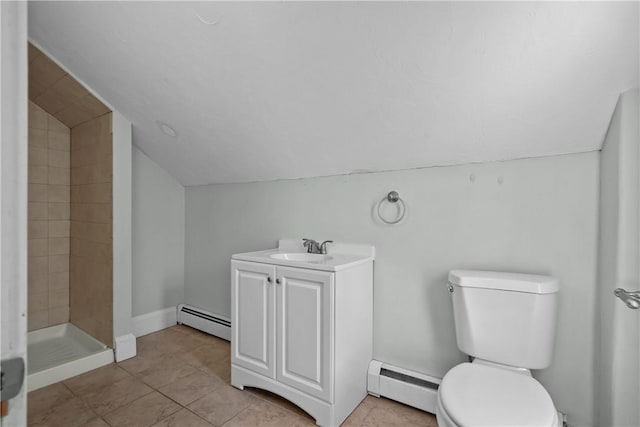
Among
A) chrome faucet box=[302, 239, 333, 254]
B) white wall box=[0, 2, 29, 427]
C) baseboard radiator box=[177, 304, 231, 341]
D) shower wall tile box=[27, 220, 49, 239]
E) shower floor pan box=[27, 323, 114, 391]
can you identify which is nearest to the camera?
white wall box=[0, 2, 29, 427]

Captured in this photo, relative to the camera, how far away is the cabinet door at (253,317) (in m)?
1.79

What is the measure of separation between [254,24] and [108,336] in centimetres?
224

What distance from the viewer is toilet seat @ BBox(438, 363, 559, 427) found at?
1005mm

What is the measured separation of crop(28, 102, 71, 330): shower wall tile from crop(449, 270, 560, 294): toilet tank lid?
114 inches

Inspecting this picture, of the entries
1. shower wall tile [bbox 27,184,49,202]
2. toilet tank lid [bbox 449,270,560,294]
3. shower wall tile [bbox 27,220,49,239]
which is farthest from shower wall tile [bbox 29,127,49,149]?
toilet tank lid [bbox 449,270,560,294]

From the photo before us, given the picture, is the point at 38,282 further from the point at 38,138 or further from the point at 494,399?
the point at 494,399

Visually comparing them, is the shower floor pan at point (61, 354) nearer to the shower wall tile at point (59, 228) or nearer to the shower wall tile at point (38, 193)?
the shower wall tile at point (59, 228)

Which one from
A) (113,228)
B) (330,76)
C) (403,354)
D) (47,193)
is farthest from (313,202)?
(47,193)

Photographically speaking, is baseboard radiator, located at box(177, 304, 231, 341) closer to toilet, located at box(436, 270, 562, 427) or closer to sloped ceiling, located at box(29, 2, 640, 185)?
sloped ceiling, located at box(29, 2, 640, 185)

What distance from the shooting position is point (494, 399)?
110cm

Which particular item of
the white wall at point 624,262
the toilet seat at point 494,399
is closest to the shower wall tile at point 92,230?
the toilet seat at point 494,399

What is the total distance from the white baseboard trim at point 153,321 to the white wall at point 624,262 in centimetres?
294

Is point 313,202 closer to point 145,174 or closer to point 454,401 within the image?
point 454,401

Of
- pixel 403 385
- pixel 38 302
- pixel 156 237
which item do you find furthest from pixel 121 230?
pixel 403 385
